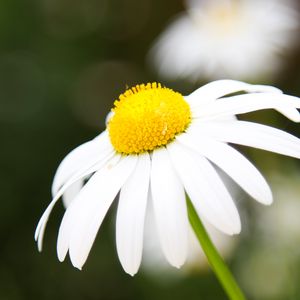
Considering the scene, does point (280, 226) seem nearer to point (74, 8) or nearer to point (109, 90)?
point (109, 90)

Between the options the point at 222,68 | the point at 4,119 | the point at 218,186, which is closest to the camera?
the point at 218,186

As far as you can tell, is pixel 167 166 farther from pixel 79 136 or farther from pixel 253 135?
pixel 79 136

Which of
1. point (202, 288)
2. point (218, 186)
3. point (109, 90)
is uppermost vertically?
point (109, 90)

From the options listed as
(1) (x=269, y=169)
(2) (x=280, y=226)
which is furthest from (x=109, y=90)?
(2) (x=280, y=226)

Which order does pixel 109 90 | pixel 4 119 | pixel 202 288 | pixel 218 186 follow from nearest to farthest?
1. pixel 218 186
2. pixel 202 288
3. pixel 4 119
4. pixel 109 90

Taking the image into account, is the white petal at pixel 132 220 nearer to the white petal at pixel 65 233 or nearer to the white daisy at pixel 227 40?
the white petal at pixel 65 233

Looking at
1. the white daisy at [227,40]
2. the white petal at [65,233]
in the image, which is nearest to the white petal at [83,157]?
the white petal at [65,233]

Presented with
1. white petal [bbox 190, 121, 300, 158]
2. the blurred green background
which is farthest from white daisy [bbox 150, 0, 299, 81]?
white petal [bbox 190, 121, 300, 158]

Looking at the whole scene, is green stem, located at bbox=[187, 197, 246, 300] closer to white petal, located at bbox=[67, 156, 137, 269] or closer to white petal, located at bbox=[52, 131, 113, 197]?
white petal, located at bbox=[67, 156, 137, 269]
